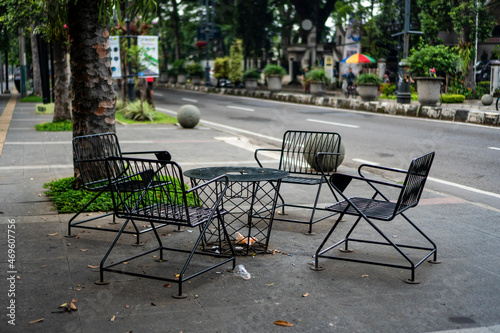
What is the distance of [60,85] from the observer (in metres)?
18.0

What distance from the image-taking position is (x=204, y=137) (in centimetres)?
1520

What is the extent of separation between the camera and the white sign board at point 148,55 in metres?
20.1

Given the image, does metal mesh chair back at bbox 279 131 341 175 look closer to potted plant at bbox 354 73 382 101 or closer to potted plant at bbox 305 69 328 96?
potted plant at bbox 354 73 382 101

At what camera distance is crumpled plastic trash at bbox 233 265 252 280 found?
470cm

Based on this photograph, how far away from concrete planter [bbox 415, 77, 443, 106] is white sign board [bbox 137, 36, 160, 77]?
10.0 metres

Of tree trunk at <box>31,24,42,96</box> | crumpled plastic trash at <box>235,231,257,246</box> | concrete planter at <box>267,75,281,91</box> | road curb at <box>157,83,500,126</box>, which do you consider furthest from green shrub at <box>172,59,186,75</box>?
crumpled plastic trash at <box>235,231,257,246</box>

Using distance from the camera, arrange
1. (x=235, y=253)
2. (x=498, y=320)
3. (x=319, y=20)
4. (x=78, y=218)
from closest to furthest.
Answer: (x=498, y=320), (x=235, y=253), (x=78, y=218), (x=319, y=20)

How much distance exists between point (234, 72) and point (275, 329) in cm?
4003

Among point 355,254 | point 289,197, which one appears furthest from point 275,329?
point 289,197

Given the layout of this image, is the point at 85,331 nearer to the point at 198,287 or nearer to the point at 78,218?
the point at 198,287

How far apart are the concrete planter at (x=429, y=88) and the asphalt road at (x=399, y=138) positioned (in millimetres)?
1879

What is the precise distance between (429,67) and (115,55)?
1230 centimetres

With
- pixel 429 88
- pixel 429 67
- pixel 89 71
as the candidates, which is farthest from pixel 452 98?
pixel 89 71

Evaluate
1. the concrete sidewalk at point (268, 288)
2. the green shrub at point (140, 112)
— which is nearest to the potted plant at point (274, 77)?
the green shrub at point (140, 112)
